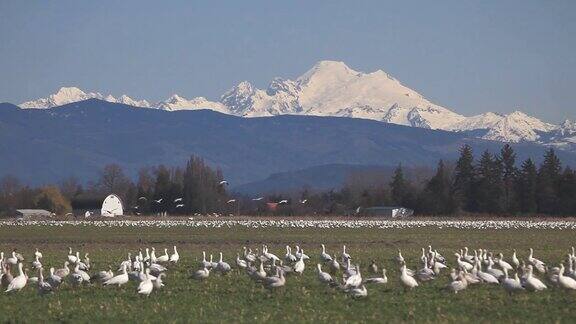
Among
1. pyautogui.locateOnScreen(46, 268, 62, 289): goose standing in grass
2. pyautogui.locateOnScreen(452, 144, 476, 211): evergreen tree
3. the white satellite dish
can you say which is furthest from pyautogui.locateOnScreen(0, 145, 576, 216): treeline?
pyautogui.locateOnScreen(46, 268, 62, 289): goose standing in grass

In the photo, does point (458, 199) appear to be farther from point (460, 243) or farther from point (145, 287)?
point (145, 287)

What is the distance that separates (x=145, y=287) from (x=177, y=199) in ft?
293

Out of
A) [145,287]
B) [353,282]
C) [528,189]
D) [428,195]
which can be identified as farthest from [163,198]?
[353,282]

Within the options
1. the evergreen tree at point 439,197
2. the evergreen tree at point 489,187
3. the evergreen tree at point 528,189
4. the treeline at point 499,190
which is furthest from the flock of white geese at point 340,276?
the evergreen tree at point 439,197

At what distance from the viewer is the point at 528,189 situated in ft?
318

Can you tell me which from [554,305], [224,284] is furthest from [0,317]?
[554,305]

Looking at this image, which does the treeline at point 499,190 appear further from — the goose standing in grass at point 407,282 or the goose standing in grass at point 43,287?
the goose standing in grass at point 43,287

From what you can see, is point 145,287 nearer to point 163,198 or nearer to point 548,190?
point 548,190

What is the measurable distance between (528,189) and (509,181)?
416 centimetres

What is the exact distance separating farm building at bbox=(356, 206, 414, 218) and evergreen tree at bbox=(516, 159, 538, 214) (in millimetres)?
11878

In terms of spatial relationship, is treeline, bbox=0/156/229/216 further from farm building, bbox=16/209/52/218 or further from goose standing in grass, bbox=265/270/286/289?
goose standing in grass, bbox=265/270/286/289

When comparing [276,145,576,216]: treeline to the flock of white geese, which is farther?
[276,145,576,216]: treeline

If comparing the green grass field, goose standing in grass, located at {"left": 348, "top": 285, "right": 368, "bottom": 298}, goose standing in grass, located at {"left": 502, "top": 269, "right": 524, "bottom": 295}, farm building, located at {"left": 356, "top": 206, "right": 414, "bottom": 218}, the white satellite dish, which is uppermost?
the white satellite dish

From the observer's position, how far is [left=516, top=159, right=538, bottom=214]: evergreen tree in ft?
316
